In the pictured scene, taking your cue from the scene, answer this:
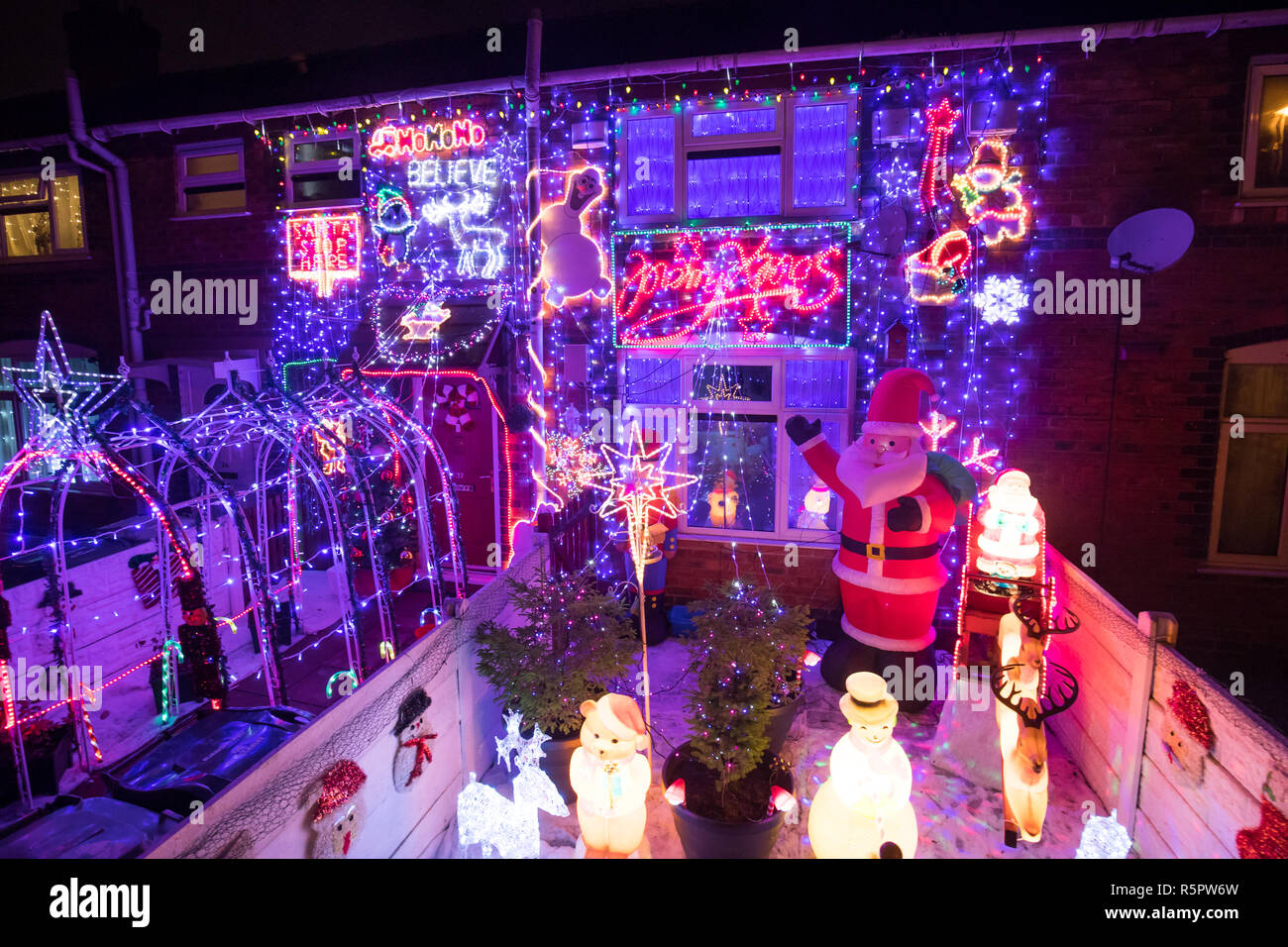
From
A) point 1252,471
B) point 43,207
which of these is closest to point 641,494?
point 1252,471

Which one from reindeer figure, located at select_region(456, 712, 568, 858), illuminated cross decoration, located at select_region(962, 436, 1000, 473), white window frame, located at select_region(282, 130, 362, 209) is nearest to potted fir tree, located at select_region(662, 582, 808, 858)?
reindeer figure, located at select_region(456, 712, 568, 858)

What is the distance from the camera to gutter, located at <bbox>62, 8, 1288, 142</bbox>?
544cm

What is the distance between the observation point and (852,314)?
6570mm

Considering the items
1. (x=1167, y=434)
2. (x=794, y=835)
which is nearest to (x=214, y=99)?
(x=794, y=835)

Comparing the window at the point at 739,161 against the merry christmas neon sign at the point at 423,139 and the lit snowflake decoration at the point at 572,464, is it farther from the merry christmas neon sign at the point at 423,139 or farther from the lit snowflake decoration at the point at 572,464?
the lit snowflake decoration at the point at 572,464

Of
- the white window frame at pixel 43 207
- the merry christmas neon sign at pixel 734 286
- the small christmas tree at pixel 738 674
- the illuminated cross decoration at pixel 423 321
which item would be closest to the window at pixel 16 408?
the white window frame at pixel 43 207

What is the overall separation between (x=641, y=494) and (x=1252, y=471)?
572 centimetres

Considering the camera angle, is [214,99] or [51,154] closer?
[214,99]

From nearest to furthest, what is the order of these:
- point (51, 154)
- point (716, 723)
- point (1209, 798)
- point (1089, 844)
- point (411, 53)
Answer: point (1209, 798) → point (716, 723) → point (1089, 844) → point (411, 53) → point (51, 154)

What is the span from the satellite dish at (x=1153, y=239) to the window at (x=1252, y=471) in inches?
47.8

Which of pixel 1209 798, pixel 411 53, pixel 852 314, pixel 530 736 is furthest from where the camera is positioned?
pixel 411 53

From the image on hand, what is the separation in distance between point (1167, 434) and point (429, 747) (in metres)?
6.57

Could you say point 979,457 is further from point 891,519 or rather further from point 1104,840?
point 1104,840

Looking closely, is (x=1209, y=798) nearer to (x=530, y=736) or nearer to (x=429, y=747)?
(x=530, y=736)
